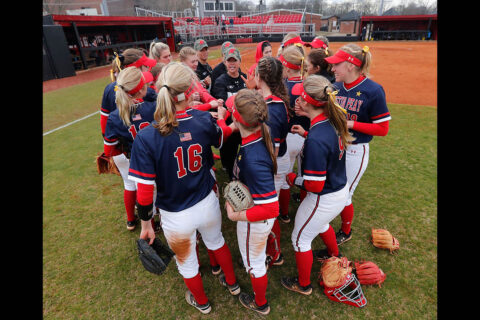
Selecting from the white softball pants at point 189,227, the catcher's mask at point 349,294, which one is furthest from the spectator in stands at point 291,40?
the catcher's mask at point 349,294

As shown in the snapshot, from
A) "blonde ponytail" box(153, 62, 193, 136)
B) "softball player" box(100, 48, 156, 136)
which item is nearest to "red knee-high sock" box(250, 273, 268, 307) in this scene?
"blonde ponytail" box(153, 62, 193, 136)

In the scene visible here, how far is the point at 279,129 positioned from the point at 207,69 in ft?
9.26

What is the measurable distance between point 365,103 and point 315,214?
1.34 m

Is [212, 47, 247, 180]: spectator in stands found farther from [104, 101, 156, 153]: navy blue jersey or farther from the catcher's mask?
the catcher's mask

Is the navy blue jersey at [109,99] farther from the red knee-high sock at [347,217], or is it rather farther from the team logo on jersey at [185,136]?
the red knee-high sock at [347,217]

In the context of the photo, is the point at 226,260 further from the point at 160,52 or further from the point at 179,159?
the point at 160,52

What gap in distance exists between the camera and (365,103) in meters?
2.66

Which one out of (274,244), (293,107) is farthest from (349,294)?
(293,107)

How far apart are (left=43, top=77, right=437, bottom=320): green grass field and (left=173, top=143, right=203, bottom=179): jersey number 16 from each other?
156 cm

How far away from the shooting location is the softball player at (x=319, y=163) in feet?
6.68

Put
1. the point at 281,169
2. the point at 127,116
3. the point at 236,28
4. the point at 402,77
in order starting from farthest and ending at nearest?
the point at 236,28, the point at 402,77, the point at 281,169, the point at 127,116

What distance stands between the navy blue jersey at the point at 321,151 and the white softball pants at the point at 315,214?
0.81 ft
